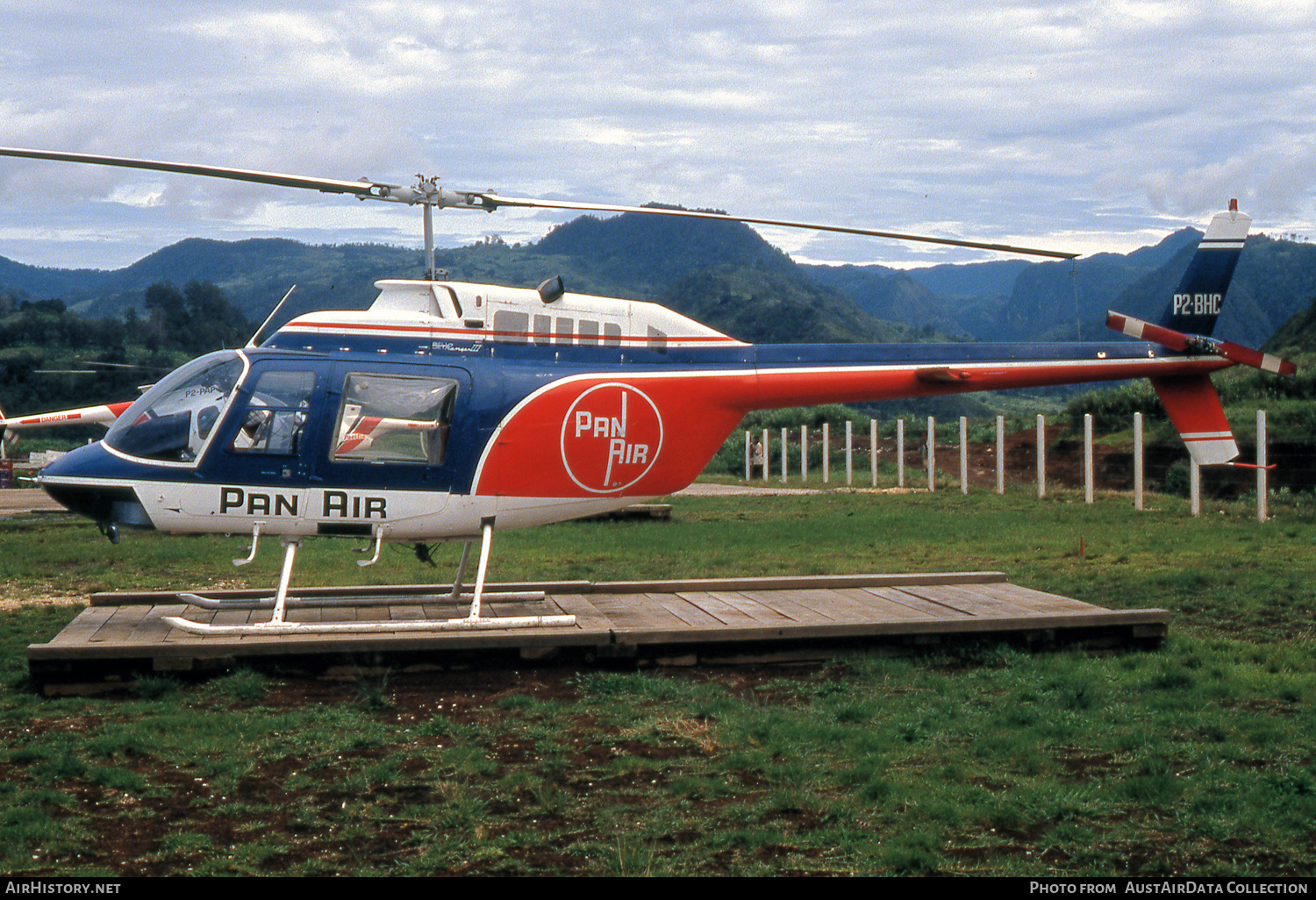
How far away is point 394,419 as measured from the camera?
9117mm

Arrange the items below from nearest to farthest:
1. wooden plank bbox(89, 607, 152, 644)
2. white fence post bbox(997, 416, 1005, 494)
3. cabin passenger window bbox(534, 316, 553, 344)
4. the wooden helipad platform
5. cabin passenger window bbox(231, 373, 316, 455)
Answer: the wooden helipad platform, wooden plank bbox(89, 607, 152, 644), cabin passenger window bbox(231, 373, 316, 455), cabin passenger window bbox(534, 316, 553, 344), white fence post bbox(997, 416, 1005, 494)

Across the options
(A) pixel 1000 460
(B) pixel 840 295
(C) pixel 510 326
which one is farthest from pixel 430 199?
(B) pixel 840 295

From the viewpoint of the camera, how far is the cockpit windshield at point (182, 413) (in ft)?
29.1

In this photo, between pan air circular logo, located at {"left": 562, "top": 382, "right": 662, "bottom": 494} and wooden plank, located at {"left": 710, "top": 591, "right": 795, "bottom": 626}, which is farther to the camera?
pan air circular logo, located at {"left": 562, "top": 382, "right": 662, "bottom": 494}

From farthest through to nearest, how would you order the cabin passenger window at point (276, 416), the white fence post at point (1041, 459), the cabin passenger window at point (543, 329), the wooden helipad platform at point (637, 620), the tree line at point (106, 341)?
1. the tree line at point (106, 341)
2. the white fence post at point (1041, 459)
3. the cabin passenger window at point (543, 329)
4. the cabin passenger window at point (276, 416)
5. the wooden helipad platform at point (637, 620)

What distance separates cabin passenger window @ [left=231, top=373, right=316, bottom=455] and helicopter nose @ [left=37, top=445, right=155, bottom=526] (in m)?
0.97

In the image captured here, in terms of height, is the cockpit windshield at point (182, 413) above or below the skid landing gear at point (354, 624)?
above

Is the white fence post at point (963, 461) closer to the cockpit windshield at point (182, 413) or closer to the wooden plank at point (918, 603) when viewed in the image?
the wooden plank at point (918, 603)

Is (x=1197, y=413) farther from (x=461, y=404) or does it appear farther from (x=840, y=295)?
(x=840, y=295)

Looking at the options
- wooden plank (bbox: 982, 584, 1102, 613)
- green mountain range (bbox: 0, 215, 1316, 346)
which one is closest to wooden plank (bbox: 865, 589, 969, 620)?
wooden plank (bbox: 982, 584, 1102, 613)

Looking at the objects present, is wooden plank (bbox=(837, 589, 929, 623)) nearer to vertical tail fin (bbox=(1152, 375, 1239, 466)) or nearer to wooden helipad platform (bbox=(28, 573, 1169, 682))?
wooden helipad platform (bbox=(28, 573, 1169, 682))

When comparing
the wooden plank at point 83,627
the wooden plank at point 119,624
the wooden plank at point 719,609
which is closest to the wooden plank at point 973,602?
the wooden plank at point 719,609

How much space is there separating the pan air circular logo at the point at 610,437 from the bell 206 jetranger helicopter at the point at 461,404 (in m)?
0.02

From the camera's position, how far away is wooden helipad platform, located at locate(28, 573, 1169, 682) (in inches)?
317
